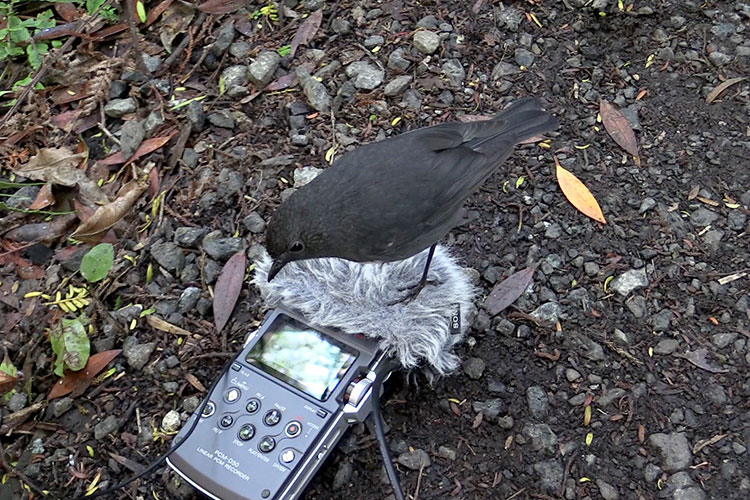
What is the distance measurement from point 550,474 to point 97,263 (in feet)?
6.19

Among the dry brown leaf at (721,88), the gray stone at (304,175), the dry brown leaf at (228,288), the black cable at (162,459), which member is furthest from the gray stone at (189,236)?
the dry brown leaf at (721,88)

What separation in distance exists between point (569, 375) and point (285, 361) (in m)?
1.01

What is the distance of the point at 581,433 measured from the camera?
2.63 metres

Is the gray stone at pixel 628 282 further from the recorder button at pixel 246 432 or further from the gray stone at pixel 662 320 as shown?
the recorder button at pixel 246 432

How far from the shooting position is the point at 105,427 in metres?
2.76

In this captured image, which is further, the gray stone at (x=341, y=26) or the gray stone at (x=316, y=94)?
the gray stone at (x=341, y=26)

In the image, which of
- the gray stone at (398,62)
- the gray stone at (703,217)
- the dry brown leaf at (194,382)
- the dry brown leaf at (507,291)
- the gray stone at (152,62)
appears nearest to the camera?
the dry brown leaf at (194,382)

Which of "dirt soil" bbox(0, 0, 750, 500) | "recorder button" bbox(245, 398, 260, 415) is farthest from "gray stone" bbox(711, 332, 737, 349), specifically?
"recorder button" bbox(245, 398, 260, 415)

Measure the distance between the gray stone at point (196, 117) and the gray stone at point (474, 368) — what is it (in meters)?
1.63

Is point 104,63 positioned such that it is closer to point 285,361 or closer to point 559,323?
point 285,361

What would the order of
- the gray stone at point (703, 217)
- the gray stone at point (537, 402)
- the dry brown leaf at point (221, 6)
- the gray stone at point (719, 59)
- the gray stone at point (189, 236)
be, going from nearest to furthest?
the gray stone at point (537, 402), the gray stone at point (703, 217), the gray stone at point (189, 236), the gray stone at point (719, 59), the dry brown leaf at point (221, 6)

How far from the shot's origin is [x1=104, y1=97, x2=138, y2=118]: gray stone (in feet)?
11.9

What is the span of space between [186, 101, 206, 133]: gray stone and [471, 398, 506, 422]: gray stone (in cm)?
176

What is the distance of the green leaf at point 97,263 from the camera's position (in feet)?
10.1
